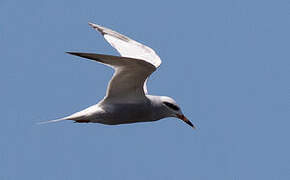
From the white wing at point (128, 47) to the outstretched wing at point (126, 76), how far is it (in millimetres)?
1079

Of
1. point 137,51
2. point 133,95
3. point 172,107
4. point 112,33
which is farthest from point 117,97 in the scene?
point 112,33

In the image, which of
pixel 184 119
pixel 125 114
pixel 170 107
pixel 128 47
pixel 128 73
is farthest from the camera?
pixel 128 47

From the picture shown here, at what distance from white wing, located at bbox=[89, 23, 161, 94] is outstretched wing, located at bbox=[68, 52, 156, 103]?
1079 mm

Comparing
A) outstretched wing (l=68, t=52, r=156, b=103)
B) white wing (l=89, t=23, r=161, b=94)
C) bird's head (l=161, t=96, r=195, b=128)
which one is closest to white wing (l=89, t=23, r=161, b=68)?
white wing (l=89, t=23, r=161, b=94)

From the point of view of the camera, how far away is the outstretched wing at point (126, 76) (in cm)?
1025

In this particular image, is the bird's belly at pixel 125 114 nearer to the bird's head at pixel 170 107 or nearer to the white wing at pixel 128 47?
the bird's head at pixel 170 107

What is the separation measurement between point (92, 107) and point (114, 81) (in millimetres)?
616

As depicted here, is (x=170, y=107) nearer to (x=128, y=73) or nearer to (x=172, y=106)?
(x=172, y=106)

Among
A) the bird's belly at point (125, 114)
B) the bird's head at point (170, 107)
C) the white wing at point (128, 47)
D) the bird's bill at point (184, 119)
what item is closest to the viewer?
the bird's belly at point (125, 114)

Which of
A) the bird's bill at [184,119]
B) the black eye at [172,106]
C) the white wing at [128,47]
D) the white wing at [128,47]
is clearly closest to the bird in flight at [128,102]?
the black eye at [172,106]

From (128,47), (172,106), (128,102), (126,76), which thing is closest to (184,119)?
(172,106)

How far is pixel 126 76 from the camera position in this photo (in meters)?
10.9

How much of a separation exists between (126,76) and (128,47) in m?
2.42

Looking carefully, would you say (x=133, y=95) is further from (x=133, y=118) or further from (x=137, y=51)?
(x=137, y=51)
